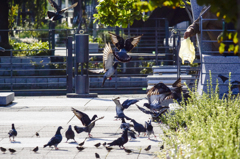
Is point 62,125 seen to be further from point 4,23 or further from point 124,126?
point 4,23

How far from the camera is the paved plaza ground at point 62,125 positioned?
5646 mm

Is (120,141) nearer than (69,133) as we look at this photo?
Yes

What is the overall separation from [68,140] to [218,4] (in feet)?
14.8

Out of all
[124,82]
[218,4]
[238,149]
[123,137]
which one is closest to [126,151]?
[123,137]

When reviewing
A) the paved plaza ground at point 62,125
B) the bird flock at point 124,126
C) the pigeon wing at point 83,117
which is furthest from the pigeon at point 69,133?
the pigeon wing at point 83,117

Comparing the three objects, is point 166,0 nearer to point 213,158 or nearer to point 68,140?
point 213,158

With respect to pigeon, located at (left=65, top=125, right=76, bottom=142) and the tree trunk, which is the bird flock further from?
the tree trunk

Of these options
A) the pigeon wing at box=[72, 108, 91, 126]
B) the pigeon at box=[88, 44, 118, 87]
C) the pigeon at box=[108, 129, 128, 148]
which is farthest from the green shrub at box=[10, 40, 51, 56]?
the pigeon at box=[108, 129, 128, 148]

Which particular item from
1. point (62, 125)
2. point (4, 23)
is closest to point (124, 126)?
point (62, 125)

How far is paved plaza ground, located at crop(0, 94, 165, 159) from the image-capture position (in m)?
5.65

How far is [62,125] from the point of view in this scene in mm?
7734

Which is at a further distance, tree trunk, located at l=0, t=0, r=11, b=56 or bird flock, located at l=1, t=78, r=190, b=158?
tree trunk, located at l=0, t=0, r=11, b=56

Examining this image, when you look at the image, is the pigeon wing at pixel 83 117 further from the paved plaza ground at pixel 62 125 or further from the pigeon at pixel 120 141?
the pigeon at pixel 120 141

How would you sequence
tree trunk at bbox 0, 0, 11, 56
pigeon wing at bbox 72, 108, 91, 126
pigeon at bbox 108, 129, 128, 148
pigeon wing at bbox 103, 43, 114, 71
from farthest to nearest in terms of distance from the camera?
tree trunk at bbox 0, 0, 11, 56 < pigeon wing at bbox 103, 43, 114, 71 < pigeon wing at bbox 72, 108, 91, 126 < pigeon at bbox 108, 129, 128, 148
